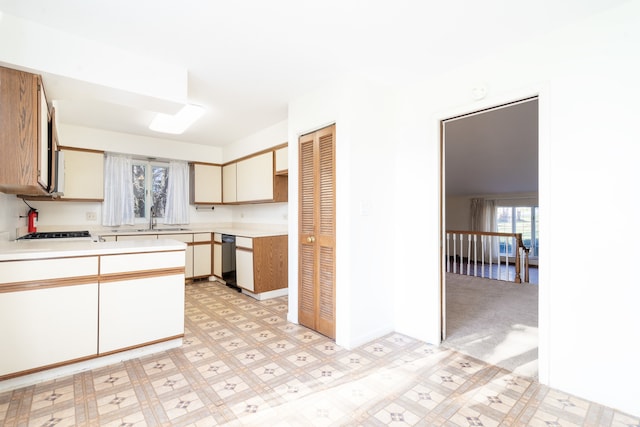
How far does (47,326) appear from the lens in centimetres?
214

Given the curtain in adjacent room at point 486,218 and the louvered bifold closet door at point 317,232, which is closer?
the louvered bifold closet door at point 317,232

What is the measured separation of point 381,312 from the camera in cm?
298

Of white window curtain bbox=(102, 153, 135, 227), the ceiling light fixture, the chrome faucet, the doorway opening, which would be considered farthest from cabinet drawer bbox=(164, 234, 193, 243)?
the doorway opening

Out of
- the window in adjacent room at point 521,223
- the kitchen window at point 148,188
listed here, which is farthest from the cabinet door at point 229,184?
the window in adjacent room at point 521,223

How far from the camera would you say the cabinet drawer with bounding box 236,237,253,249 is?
4164 mm

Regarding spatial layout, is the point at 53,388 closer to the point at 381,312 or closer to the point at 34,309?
the point at 34,309

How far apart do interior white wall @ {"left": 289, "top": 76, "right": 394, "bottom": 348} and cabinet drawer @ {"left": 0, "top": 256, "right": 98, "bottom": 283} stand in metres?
1.95

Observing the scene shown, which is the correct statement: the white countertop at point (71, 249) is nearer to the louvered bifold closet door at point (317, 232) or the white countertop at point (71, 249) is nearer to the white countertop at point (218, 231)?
the louvered bifold closet door at point (317, 232)

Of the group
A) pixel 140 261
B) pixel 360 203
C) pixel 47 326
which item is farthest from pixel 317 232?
pixel 47 326

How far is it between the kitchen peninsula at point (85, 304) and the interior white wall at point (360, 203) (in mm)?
1450

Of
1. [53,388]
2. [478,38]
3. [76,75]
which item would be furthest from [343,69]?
[53,388]

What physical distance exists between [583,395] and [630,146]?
1.57 metres

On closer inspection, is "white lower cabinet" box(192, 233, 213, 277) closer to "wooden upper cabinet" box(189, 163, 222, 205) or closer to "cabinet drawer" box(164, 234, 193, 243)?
"cabinet drawer" box(164, 234, 193, 243)

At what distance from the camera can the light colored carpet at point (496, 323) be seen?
256 centimetres
